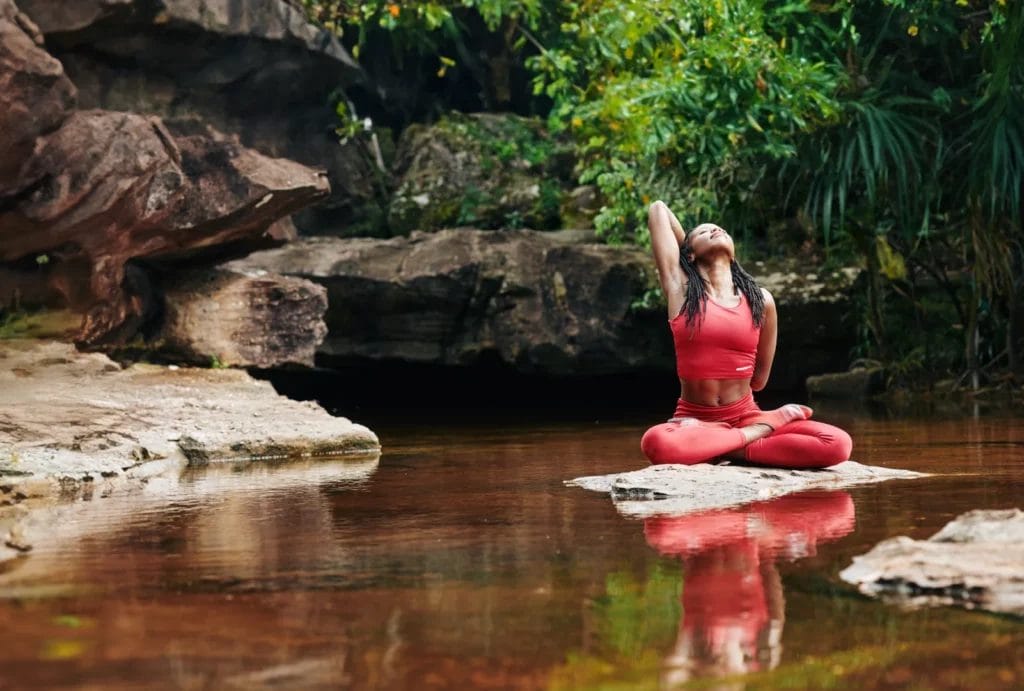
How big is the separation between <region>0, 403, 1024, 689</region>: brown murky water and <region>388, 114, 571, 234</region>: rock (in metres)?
9.57

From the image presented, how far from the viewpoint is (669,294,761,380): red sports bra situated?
579 cm

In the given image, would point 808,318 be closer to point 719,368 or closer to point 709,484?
point 719,368

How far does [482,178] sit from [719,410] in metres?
9.69

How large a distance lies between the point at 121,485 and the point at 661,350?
8.02 metres

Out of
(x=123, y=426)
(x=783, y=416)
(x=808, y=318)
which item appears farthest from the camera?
(x=808, y=318)

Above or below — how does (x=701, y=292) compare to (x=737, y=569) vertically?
above

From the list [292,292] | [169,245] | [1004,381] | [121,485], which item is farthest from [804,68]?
[121,485]

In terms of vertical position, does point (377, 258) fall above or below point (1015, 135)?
below

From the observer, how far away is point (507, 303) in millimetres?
13148

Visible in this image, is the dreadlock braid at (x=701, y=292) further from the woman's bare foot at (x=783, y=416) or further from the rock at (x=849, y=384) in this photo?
the rock at (x=849, y=384)

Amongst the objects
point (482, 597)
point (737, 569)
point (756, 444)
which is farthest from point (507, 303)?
point (482, 597)

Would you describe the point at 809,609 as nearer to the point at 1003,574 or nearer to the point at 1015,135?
the point at 1003,574

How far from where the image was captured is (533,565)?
3.54m

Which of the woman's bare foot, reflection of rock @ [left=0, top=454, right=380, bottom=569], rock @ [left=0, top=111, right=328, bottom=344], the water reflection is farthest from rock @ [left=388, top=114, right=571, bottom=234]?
the water reflection
